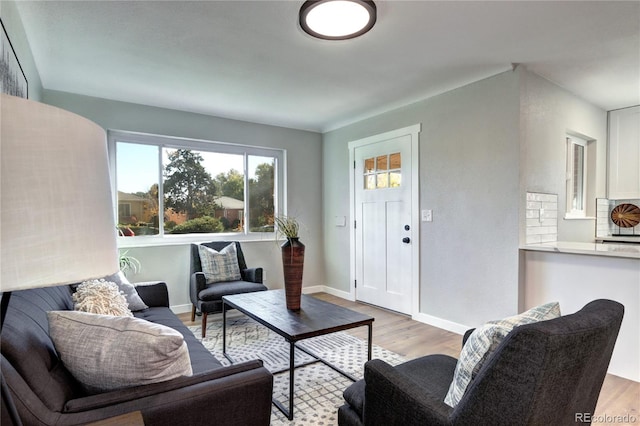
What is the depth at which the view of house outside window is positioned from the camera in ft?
12.5

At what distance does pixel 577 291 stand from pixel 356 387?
2149mm

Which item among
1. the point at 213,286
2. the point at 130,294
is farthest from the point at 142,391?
the point at 213,286

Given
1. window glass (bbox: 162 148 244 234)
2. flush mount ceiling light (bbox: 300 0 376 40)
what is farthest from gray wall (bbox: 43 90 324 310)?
flush mount ceiling light (bbox: 300 0 376 40)

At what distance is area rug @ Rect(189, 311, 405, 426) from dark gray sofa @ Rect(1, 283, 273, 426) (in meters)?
0.86

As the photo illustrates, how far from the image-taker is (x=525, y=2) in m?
1.99

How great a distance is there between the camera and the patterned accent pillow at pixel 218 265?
12.1 ft

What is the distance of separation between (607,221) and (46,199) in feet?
18.3

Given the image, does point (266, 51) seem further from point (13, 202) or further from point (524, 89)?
point (13, 202)

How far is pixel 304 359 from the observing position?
2717mm

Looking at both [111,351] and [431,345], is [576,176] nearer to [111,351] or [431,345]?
[431,345]

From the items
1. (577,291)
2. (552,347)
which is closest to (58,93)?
(552,347)

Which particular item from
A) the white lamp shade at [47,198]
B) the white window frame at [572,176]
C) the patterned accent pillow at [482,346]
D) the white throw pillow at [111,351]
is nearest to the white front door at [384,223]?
the white window frame at [572,176]

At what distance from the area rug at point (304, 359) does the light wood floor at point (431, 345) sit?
0.67 feet

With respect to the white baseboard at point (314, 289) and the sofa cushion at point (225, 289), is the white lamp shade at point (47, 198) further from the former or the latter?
the white baseboard at point (314, 289)
